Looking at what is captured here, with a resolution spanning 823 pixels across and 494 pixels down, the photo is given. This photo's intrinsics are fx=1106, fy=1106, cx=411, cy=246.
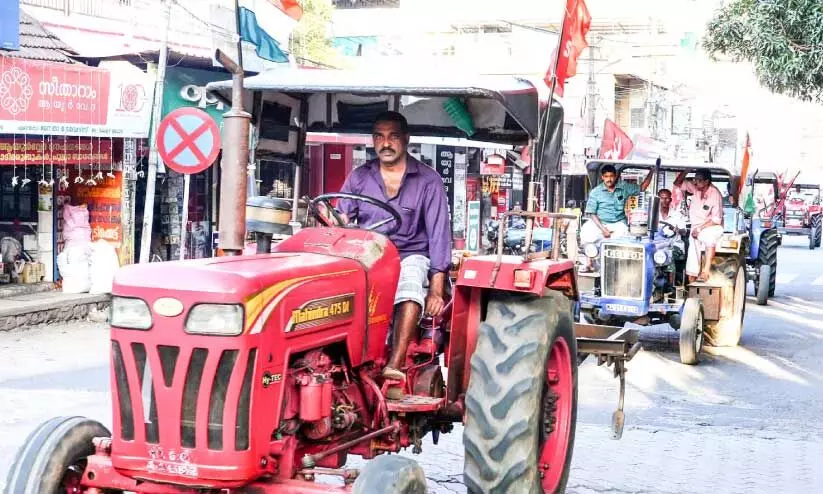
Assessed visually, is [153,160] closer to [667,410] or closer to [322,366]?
[667,410]

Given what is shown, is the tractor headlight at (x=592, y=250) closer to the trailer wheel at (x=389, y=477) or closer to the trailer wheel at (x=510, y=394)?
the trailer wheel at (x=510, y=394)

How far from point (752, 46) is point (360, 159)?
39.9 ft

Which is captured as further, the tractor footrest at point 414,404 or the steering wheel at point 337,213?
the steering wheel at point 337,213

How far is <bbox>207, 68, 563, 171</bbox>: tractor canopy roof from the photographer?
5602mm

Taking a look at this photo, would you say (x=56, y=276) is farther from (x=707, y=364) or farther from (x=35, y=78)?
(x=707, y=364)

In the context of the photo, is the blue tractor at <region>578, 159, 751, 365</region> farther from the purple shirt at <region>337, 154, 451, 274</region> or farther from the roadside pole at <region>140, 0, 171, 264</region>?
the purple shirt at <region>337, 154, 451, 274</region>

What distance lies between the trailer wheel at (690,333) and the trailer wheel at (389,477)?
7.75m

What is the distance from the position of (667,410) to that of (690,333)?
2.34 meters

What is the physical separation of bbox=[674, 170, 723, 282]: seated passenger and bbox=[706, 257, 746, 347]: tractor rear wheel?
22 centimetres

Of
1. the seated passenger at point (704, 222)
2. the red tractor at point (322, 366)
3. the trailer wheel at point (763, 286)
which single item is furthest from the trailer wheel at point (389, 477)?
the trailer wheel at point (763, 286)

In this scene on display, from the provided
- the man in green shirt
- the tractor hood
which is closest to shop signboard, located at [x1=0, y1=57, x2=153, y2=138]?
the man in green shirt

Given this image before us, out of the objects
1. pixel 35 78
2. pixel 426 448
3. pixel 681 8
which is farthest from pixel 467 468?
pixel 681 8

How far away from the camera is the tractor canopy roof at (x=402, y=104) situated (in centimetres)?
560

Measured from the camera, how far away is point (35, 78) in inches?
542
